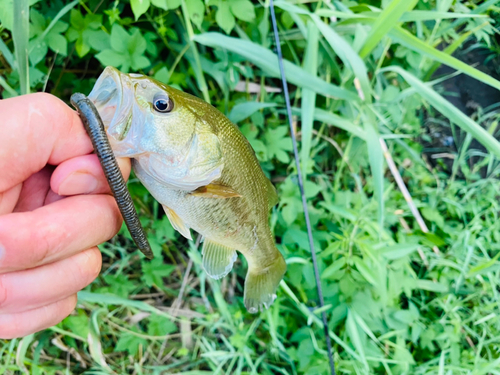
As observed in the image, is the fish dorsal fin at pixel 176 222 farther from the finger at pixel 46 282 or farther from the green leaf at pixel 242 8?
the green leaf at pixel 242 8

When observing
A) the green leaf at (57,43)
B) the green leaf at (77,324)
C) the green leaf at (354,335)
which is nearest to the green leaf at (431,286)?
the green leaf at (354,335)

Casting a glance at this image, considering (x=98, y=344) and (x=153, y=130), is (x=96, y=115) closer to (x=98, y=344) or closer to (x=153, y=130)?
(x=153, y=130)

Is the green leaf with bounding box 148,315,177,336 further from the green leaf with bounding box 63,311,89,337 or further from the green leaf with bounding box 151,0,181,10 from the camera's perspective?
the green leaf with bounding box 151,0,181,10

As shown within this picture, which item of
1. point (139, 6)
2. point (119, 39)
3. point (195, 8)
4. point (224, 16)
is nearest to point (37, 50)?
point (119, 39)

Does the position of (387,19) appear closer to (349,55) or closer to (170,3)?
(349,55)

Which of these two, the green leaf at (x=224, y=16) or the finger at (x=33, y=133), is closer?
the finger at (x=33, y=133)

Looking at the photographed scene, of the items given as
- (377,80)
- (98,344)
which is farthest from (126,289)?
(377,80)

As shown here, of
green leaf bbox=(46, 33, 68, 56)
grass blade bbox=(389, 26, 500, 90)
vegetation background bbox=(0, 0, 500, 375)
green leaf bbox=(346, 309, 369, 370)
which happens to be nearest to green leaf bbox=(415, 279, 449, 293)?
vegetation background bbox=(0, 0, 500, 375)
